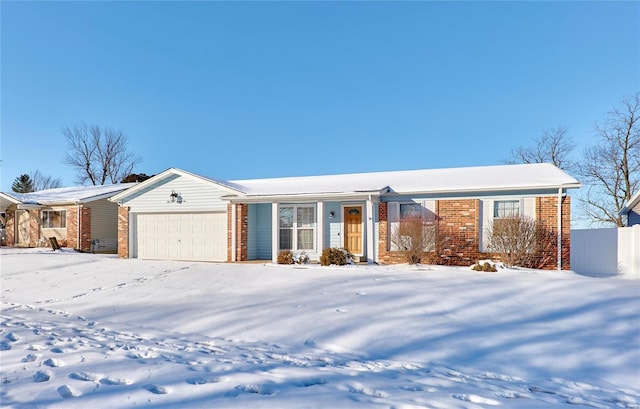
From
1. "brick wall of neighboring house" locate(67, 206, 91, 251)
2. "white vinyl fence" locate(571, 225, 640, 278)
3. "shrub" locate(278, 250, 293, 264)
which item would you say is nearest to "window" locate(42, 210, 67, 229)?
"brick wall of neighboring house" locate(67, 206, 91, 251)

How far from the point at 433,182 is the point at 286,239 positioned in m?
6.31

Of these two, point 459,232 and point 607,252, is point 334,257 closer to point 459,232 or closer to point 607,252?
point 459,232

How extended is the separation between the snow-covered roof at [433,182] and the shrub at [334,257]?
223cm

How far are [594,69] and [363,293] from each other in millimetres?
16144

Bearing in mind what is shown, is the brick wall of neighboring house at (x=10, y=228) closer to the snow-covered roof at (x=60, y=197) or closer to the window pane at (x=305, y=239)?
the snow-covered roof at (x=60, y=197)

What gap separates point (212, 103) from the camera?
25.0 metres

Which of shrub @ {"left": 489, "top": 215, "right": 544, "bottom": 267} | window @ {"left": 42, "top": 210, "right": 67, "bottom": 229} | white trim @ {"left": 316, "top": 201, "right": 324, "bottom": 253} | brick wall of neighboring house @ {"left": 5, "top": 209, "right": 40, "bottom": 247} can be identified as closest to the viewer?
shrub @ {"left": 489, "top": 215, "right": 544, "bottom": 267}

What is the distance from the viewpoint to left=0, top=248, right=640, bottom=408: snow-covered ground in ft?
11.7

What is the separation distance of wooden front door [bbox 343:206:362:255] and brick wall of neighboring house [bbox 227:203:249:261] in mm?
4125

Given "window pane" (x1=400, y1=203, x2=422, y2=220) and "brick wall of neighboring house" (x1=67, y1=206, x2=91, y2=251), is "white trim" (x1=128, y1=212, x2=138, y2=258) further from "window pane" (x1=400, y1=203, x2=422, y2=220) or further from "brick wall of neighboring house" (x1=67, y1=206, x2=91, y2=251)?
"window pane" (x1=400, y1=203, x2=422, y2=220)

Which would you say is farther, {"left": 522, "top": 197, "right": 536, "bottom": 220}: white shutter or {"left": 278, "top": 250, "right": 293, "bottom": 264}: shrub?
{"left": 278, "top": 250, "right": 293, "bottom": 264}: shrub

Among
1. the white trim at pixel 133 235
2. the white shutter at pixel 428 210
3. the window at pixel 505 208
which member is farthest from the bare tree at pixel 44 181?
the window at pixel 505 208

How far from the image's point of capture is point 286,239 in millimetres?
14656

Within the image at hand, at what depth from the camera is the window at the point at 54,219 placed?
21.0 metres
